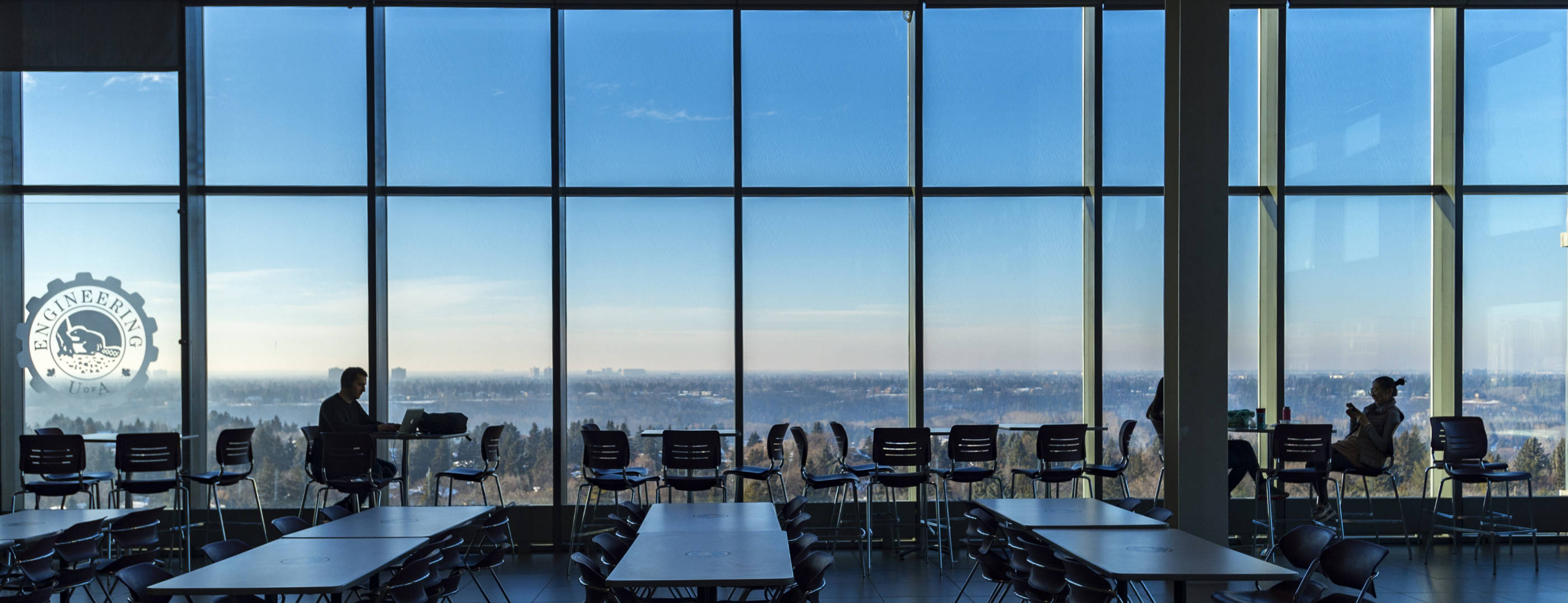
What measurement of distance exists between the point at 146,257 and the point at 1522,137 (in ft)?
38.1

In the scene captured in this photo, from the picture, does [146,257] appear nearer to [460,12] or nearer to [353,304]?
[353,304]

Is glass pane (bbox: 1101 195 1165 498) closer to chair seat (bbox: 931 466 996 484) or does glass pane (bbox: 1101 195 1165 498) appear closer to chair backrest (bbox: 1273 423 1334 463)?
chair backrest (bbox: 1273 423 1334 463)

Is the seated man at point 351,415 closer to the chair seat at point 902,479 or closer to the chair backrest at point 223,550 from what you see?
the chair backrest at point 223,550

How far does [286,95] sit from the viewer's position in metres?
7.98

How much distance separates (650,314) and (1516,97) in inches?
301

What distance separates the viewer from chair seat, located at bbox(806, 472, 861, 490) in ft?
23.1

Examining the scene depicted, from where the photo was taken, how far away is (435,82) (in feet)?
26.5

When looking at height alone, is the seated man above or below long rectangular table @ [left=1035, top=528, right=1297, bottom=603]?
above

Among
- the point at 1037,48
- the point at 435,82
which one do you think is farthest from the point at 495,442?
the point at 1037,48

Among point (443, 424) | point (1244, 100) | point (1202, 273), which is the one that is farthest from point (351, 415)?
point (1244, 100)

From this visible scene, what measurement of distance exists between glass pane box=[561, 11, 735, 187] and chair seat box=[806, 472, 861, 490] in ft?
8.53

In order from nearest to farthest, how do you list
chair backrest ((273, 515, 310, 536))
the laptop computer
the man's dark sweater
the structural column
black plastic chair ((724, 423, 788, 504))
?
chair backrest ((273, 515, 310, 536)), the structural column, the laptop computer, the man's dark sweater, black plastic chair ((724, 423, 788, 504))

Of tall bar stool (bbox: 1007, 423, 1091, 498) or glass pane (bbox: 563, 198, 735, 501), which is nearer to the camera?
tall bar stool (bbox: 1007, 423, 1091, 498)

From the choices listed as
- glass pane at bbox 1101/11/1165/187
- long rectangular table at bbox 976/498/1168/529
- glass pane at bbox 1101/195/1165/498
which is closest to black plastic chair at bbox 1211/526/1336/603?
long rectangular table at bbox 976/498/1168/529
